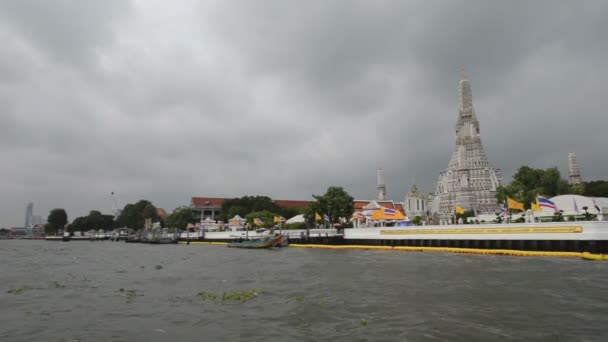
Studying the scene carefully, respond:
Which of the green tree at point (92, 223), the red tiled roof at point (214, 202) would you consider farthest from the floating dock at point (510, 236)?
the green tree at point (92, 223)

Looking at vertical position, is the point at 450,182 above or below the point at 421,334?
above

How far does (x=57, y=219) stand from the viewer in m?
162

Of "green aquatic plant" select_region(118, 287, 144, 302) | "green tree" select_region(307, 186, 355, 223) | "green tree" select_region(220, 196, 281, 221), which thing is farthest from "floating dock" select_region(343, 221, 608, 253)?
"green tree" select_region(220, 196, 281, 221)

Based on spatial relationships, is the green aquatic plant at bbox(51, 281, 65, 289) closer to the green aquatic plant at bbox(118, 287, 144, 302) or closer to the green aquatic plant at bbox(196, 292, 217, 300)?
the green aquatic plant at bbox(118, 287, 144, 302)

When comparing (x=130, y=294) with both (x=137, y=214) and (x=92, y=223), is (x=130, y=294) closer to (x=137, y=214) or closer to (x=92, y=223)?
(x=137, y=214)

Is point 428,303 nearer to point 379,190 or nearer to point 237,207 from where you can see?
point 237,207

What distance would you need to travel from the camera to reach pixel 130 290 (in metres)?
18.3

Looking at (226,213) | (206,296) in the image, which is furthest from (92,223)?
(206,296)

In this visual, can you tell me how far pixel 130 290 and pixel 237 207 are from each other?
98.4 meters

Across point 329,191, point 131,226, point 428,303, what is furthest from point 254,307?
point 131,226

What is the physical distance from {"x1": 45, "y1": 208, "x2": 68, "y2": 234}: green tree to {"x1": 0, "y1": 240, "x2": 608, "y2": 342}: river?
163 metres

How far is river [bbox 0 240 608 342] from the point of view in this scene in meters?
10.2

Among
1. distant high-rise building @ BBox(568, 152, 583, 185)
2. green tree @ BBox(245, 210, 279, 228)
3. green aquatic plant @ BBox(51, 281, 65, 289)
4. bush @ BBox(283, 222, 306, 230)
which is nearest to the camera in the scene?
green aquatic plant @ BBox(51, 281, 65, 289)

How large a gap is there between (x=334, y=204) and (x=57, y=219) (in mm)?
139562
